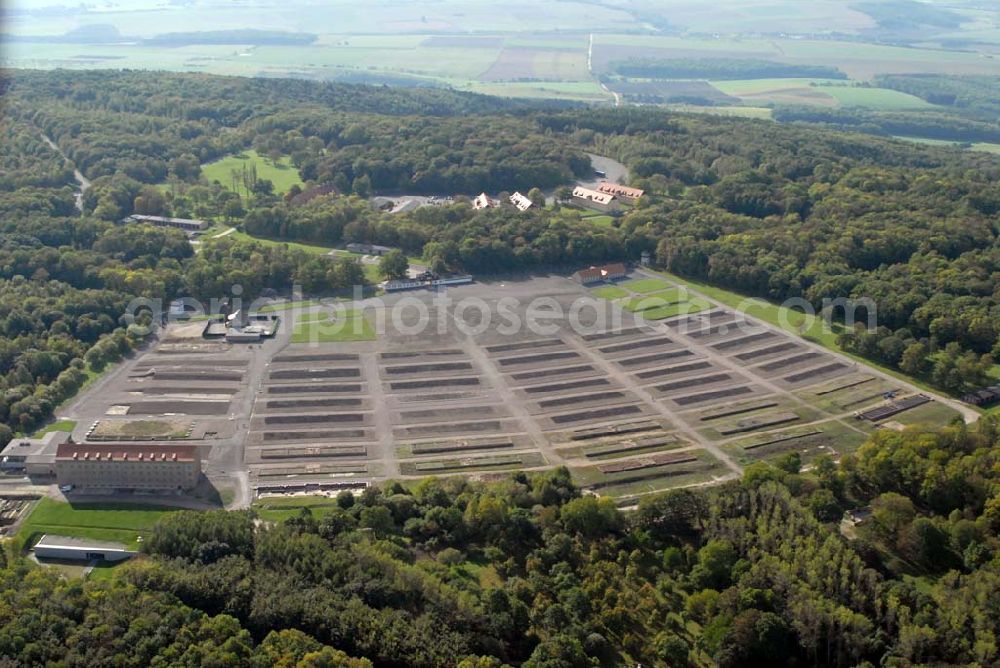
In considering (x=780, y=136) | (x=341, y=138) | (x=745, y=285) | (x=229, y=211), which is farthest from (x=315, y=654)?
(x=780, y=136)

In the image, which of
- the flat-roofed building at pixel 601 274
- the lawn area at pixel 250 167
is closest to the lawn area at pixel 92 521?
the flat-roofed building at pixel 601 274

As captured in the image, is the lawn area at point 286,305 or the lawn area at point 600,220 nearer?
the lawn area at point 286,305

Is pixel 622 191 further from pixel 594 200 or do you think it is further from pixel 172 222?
pixel 172 222

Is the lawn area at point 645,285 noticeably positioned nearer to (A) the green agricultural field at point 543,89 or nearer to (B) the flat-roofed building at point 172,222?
(B) the flat-roofed building at point 172,222

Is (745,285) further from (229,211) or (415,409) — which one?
(229,211)

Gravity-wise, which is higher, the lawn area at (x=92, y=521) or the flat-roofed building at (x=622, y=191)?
the flat-roofed building at (x=622, y=191)

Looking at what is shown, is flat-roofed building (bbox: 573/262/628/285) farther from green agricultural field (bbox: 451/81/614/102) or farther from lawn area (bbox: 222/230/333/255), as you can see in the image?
green agricultural field (bbox: 451/81/614/102)

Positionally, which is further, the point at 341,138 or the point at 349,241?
the point at 341,138
